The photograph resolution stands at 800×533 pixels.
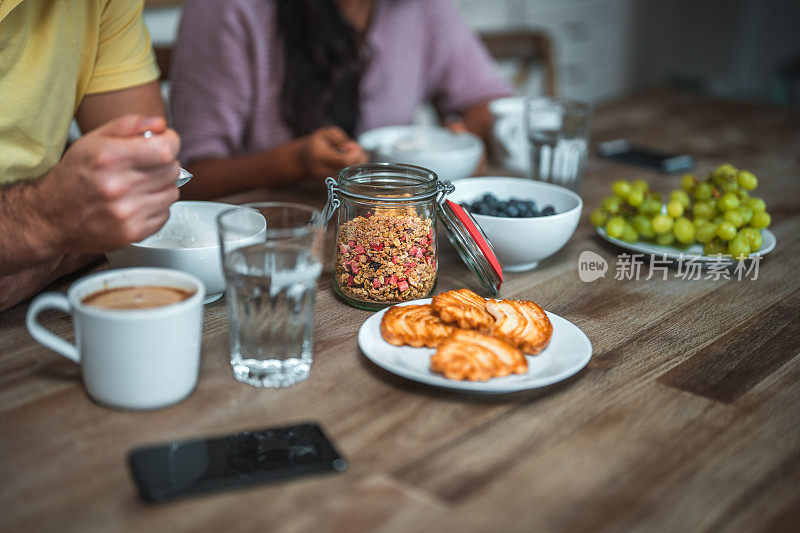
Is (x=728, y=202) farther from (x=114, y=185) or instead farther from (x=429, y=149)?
(x=114, y=185)

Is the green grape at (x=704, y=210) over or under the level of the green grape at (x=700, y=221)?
over

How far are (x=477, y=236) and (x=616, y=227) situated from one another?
1.12 ft

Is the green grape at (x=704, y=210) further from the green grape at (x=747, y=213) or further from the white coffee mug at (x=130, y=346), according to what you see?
the white coffee mug at (x=130, y=346)

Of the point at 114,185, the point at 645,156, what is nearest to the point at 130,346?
the point at 114,185

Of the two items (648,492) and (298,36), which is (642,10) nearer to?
(298,36)

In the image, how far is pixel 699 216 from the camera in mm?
1165

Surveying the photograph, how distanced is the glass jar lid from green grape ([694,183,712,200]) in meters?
0.42

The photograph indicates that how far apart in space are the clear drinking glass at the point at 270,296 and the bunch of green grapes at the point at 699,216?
617 millimetres

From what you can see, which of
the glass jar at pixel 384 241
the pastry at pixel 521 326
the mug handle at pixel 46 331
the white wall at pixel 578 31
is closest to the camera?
the mug handle at pixel 46 331

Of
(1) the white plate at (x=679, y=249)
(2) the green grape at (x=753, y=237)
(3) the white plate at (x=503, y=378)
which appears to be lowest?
(1) the white plate at (x=679, y=249)

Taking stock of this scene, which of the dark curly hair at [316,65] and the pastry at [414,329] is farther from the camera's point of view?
the dark curly hair at [316,65]

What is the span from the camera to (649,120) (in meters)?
2.14

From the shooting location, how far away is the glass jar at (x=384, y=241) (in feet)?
3.04

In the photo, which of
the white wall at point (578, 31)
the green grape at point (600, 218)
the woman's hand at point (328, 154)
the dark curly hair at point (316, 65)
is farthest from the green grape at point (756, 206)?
the white wall at point (578, 31)
